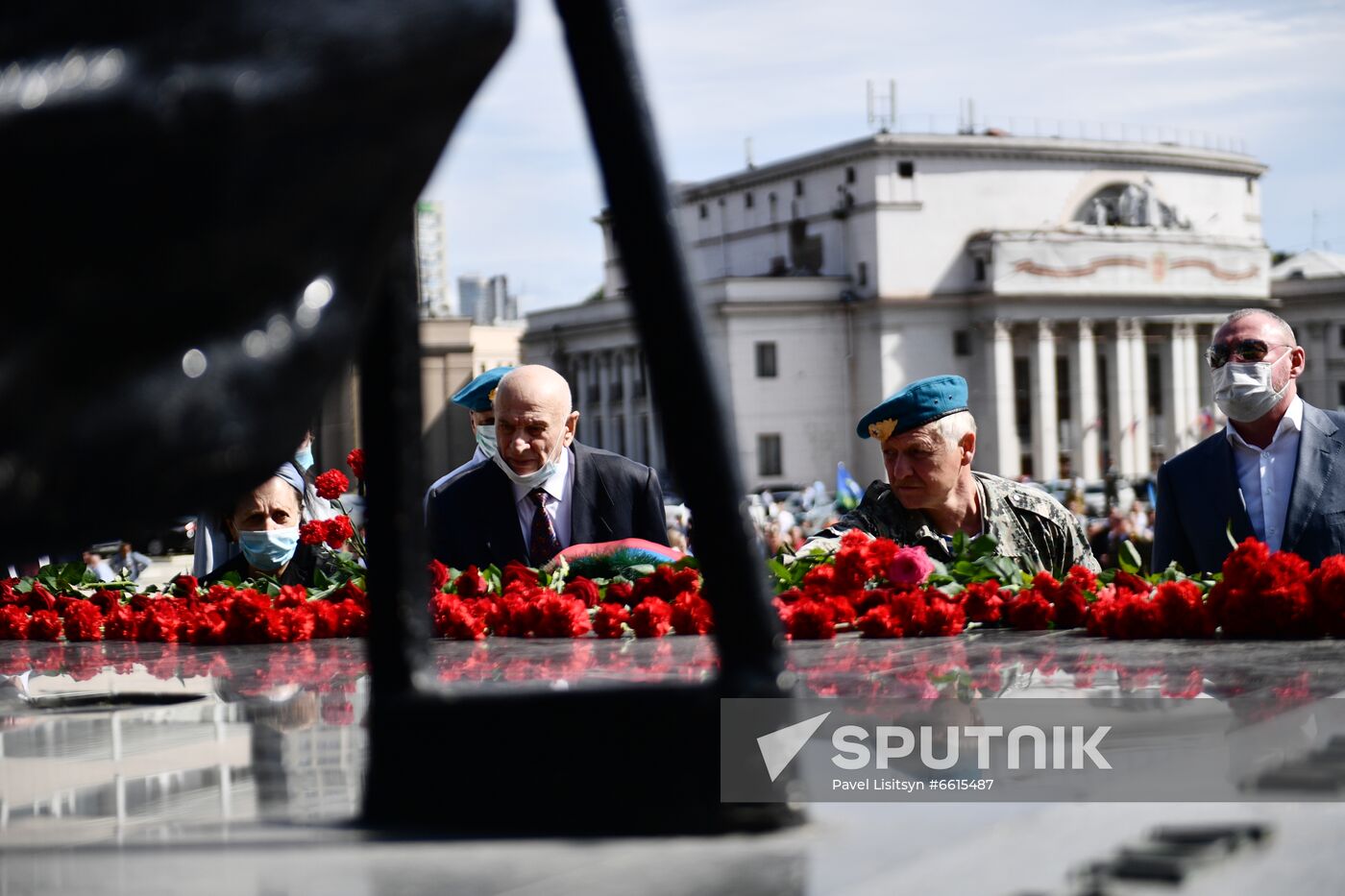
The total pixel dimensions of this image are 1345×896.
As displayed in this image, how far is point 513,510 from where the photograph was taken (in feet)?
20.9

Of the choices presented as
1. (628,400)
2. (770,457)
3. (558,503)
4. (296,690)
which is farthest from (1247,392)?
(628,400)

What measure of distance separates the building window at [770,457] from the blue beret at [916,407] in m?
74.5

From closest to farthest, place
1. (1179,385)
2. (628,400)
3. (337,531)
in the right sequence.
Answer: (337,531) → (1179,385) → (628,400)

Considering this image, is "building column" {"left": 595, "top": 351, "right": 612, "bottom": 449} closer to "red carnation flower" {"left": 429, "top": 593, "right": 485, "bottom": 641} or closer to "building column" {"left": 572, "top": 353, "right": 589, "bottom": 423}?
"building column" {"left": 572, "top": 353, "right": 589, "bottom": 423}

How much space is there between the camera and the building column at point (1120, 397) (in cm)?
8400

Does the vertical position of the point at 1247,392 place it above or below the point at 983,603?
above

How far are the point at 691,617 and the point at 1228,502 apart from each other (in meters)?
2.94

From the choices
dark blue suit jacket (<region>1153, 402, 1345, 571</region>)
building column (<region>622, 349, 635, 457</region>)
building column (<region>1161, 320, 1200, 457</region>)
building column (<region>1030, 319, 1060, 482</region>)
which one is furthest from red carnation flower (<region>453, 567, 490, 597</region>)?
building column (<region>1161, 320, 1200, 457</region>)

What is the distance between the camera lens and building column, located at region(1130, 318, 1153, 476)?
277 ft

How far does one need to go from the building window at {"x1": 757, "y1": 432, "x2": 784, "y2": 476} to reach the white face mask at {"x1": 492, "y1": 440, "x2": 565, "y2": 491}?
74.1 metres

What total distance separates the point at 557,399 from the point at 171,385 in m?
5.38

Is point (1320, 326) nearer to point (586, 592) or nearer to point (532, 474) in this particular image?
point (532, 474)

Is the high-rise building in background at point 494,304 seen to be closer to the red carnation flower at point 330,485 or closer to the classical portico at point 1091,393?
the classical portico at point 1091,393

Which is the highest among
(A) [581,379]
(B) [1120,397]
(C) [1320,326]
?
(C) [1320,326]
